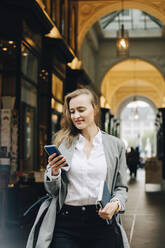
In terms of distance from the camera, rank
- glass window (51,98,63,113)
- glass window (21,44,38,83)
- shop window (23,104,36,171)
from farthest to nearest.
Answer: glass window (51,98,63,113) → shop window (23,104,36,171) → glass window (21,44,38,83)

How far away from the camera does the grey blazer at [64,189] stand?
2.14m

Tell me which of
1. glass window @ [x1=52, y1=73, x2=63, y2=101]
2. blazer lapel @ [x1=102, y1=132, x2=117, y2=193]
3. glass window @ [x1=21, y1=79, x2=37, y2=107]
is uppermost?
glass window @ [x1=52, y1=73, x2=63, y2=101]

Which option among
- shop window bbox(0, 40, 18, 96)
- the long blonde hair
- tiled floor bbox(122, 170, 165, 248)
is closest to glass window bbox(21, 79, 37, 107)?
shop window bbox(0, 40, 18, 96)

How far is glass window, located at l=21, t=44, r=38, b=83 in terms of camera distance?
7.95 metres

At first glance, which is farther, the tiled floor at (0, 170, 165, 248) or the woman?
the tiled floor at (0, 170, 165, 248)

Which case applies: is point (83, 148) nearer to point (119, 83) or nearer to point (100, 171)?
point (100, 171)

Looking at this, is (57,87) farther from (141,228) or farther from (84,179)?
(84,179)

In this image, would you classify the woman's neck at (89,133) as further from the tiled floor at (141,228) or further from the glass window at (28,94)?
the glass window at (28,94)

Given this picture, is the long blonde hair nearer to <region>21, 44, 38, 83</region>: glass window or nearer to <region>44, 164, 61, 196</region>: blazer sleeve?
<region>44, 164, 61, 196</region>: blazer sleeve

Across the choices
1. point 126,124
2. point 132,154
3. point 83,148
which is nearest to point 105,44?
point 132,154

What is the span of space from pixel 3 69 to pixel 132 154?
14.4 meters

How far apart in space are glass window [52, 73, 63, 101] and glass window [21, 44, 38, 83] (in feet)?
4.67

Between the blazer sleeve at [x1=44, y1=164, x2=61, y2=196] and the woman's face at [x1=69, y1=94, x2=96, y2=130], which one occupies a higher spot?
the woman's face at [x1=69, y1=94, x2=96, y2=130]

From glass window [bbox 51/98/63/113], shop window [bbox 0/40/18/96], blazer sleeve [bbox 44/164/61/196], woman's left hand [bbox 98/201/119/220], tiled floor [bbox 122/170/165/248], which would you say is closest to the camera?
woman's left hand [bbox 98/201/119/220]
